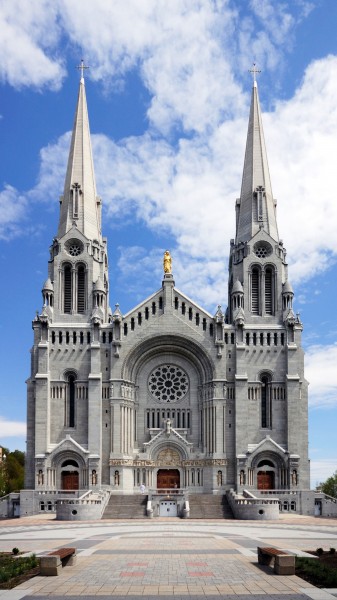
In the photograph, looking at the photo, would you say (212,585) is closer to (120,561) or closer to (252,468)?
(120,561)

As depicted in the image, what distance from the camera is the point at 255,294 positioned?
75250mm

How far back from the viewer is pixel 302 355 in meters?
72.4

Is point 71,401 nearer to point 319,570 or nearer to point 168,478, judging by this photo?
point 168,478

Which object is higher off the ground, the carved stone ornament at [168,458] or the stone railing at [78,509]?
the carved stone ornament at [168,458]

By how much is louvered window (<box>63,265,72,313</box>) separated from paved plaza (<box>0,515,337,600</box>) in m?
27.8

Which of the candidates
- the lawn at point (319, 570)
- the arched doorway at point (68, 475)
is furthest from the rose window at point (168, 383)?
the lawn at point (319, 570)

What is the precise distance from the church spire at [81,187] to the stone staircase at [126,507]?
86.8ft

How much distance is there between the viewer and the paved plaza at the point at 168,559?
2064 centimetres

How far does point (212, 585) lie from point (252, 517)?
36571 mm

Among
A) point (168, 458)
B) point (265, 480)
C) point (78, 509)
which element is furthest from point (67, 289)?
point (265, 480)

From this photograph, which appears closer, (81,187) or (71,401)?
(71,401)

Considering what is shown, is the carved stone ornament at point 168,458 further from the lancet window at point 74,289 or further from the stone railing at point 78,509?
the lancet window at point 74,289

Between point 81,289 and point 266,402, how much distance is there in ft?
69.7

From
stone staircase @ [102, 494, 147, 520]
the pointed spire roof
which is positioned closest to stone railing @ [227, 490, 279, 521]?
stone staircase @ [102, 494, 147, 520]
